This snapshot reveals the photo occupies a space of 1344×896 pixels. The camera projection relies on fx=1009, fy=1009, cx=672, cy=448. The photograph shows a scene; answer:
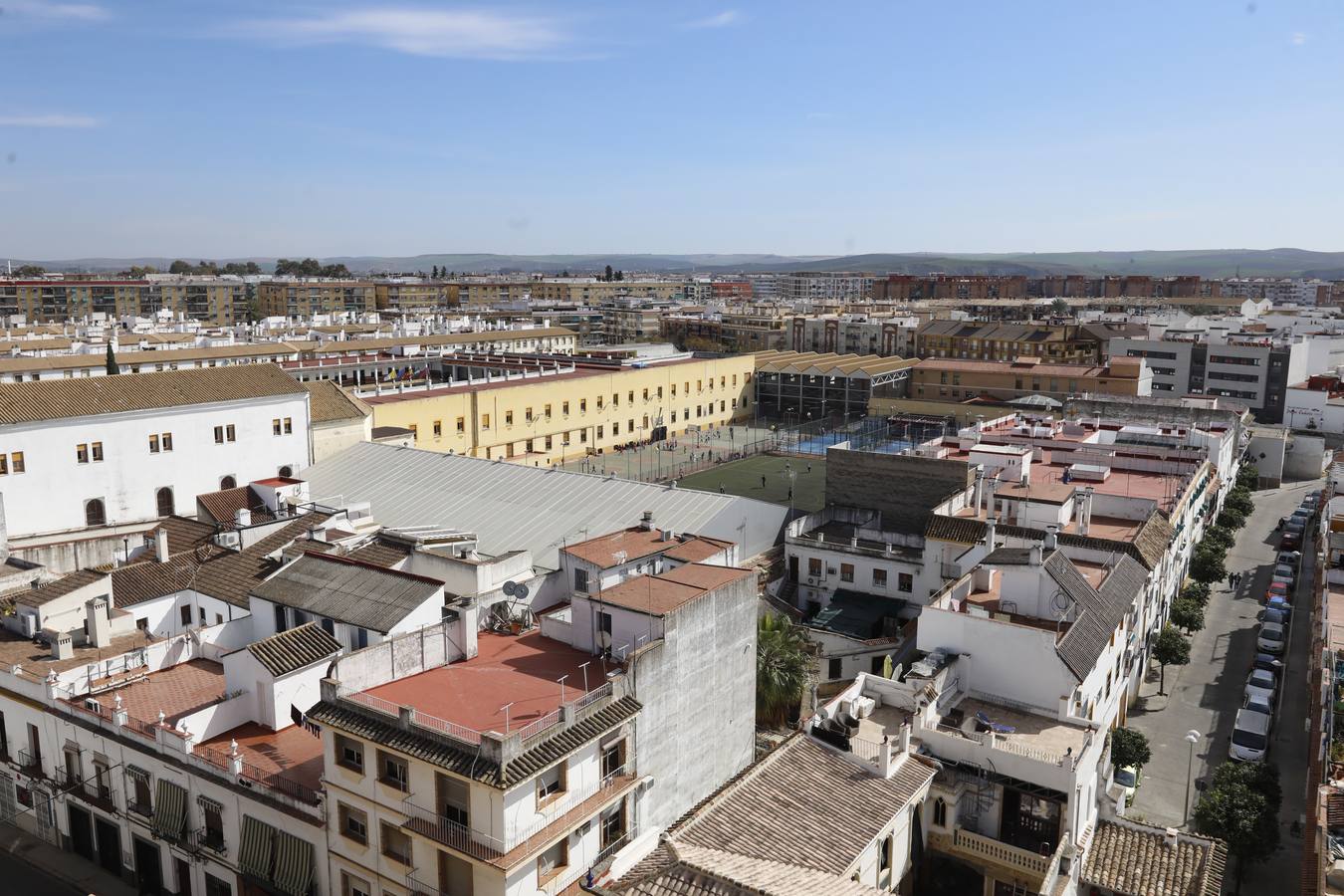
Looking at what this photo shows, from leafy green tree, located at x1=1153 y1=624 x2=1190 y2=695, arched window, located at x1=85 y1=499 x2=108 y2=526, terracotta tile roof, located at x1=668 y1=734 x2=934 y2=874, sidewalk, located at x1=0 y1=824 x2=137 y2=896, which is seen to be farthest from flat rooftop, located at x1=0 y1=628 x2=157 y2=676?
leafy green tree, located at x1=1153 y1=624 x2=1190 y2=695

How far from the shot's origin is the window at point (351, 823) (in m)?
18.1

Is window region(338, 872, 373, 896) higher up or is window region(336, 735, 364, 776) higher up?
window region(336, 735, 364, 776)

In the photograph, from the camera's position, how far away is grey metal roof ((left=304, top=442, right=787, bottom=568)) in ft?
112

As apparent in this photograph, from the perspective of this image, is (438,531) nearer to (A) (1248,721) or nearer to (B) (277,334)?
(A) (1248,721)

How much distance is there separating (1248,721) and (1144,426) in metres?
28.0

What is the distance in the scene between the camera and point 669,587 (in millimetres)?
21359

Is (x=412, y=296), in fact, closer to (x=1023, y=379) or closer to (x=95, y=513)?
(x=1023, y=379)

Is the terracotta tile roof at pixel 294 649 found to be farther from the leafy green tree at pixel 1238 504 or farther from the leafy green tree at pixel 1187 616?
the leafy green tree at pixel 1238 504

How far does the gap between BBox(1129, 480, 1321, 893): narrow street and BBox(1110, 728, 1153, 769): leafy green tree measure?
1.13 meters

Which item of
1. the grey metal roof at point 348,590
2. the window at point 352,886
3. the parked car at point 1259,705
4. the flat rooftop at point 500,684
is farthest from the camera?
the parked car at point 1259,705

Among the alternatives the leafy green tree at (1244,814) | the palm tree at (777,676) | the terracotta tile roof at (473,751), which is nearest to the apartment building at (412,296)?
the palm tree at (777,676)

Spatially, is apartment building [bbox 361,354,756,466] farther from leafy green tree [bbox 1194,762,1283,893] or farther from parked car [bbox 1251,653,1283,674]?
leafy green tree [bbox 1194,762,1283,893]

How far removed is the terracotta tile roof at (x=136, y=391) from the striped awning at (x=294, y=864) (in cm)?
2595

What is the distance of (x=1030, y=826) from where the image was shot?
19609mm
